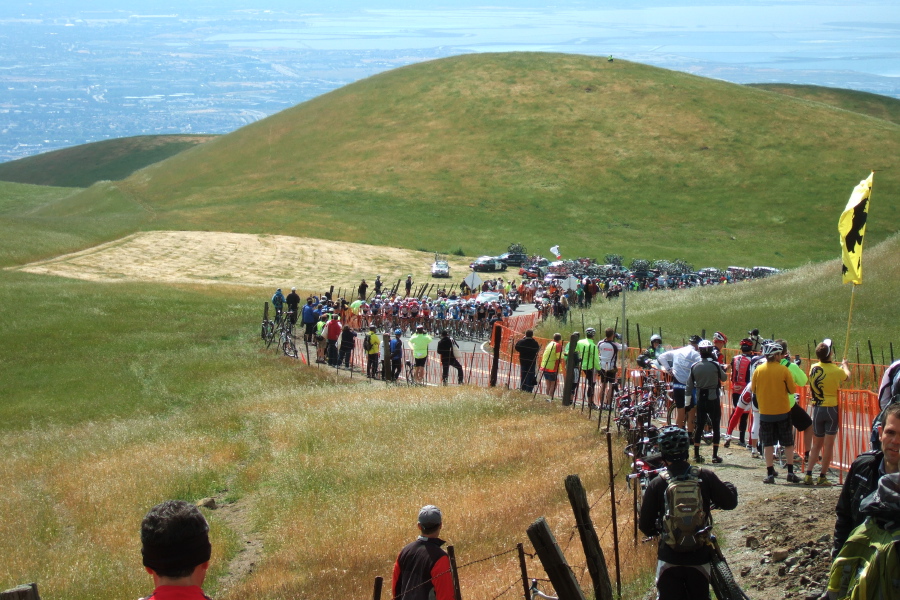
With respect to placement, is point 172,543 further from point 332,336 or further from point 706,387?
point 332,336

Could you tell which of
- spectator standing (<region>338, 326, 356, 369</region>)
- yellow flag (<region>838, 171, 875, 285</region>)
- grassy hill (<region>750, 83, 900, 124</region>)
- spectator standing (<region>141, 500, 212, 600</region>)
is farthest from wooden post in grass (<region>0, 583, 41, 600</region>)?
grassy hill (<region>750, 83, 900, 124</region>)

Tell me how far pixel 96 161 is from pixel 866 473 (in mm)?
192901

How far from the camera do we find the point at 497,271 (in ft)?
224

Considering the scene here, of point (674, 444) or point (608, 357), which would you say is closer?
point (674, 444)

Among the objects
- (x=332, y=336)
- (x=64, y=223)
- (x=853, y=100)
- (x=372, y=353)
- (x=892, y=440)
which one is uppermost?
(x=853, y=100)

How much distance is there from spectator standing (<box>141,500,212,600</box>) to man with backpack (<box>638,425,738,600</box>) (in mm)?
3660

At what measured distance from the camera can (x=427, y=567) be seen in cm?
773

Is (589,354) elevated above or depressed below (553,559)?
below

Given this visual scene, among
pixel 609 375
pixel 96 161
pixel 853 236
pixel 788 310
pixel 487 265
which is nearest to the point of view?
pixel 853 236

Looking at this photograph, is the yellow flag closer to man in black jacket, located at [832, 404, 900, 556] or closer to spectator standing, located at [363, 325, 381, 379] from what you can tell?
man in black jacket, located at [832, 404, 900, 556]

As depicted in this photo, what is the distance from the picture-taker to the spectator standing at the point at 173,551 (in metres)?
4.84

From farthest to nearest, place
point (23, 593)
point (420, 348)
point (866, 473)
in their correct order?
point (420, 348) < point (866, 473) < point (23, 593)

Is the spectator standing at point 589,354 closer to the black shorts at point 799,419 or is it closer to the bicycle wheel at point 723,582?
the black shorts at point 799,419

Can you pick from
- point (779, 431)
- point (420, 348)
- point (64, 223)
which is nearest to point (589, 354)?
point (420, 348)
